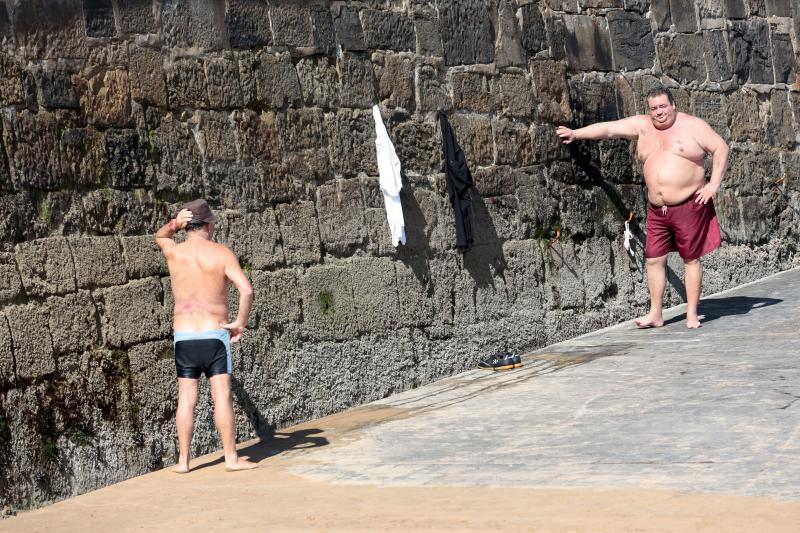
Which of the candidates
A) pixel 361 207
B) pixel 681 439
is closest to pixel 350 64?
pixel 361 207

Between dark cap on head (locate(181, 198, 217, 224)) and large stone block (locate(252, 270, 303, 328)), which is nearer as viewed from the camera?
dark cap on head (locate(181, 198, 217, 224))

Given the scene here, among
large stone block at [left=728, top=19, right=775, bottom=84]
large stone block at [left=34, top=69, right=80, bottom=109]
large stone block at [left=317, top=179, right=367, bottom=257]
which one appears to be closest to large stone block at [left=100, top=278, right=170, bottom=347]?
large stone block at [left=34, top=69, right=80, bottom=109]

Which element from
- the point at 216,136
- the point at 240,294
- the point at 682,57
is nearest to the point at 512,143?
the point at 682,57

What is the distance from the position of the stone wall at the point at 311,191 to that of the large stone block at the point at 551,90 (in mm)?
22

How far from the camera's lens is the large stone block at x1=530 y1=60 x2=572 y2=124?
342 inches

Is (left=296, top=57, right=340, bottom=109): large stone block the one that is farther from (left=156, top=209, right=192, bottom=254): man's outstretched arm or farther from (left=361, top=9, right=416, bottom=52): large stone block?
(left=156, top=209, right=192, bottom=254): man's outstretched arm

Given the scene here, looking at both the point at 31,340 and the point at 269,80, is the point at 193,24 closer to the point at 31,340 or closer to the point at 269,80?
the point at 269,80

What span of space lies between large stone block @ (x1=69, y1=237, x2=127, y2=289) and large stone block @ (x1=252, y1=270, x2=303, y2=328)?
0.84 m

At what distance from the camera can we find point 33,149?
584cm

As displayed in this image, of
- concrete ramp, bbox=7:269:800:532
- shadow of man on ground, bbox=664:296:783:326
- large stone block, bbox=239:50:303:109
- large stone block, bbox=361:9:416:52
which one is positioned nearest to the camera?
concrete ramp, bbox=7:269:800:532

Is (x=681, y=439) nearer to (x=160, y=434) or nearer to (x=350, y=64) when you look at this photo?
(x=160, y=434)

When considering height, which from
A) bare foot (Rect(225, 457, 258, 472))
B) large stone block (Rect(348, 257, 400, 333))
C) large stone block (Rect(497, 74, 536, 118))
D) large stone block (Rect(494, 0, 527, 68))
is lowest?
bare foot (Rect(225, 457, 258, 472))

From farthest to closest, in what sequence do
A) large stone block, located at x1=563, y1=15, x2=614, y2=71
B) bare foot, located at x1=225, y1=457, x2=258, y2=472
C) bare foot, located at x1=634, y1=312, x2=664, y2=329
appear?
large stone block, located at x1=563, y1=15, x2=614, y2=71 → bare foot, located at x1=634, y1=312, x2=664, y2=329 → bare foot, located at x1=225, y1=457, x2=258, y2=472

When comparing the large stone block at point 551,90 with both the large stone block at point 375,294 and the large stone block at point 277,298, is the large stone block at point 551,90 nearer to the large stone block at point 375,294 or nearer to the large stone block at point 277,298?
the large stone block at point 375,294
